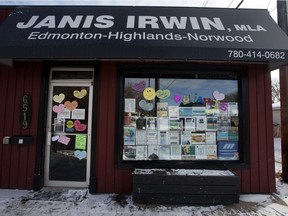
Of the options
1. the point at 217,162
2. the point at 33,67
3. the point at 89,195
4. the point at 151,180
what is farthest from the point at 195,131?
the point at 33,67

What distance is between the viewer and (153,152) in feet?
19.0

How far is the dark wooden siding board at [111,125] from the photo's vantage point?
18.4ft

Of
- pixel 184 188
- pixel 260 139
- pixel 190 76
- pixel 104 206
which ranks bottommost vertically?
pixel 104 206

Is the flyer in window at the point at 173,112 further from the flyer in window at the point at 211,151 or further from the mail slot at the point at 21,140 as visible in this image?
the mail slot at the point at 21,140

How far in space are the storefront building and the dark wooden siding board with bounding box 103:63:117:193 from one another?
21mm

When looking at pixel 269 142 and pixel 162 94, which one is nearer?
pixel 269 142

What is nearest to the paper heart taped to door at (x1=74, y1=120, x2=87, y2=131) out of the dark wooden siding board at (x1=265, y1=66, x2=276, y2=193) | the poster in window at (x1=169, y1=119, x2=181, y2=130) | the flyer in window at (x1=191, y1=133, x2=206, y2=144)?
the poster in window at (x1=169, y1=119, x2=181, y2=130)

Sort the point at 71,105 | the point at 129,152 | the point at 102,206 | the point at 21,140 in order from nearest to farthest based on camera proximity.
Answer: the point at 102,206
the point at 21,140
the point at 129,152
the point at 71,105

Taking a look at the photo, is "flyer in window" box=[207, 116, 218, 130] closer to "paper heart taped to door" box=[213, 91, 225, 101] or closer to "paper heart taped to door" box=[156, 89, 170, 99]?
"paper heart taped to door" box=[213, 91, 225, 101]

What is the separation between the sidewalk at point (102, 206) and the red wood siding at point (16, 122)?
365 mm

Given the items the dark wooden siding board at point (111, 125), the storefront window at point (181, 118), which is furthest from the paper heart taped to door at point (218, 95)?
the dark wooden siding board at point (111, 125)

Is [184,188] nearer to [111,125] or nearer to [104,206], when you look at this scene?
[104,206]

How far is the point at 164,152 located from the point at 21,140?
299 cm

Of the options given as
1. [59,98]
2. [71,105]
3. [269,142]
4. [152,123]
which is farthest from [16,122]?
[269,142]
